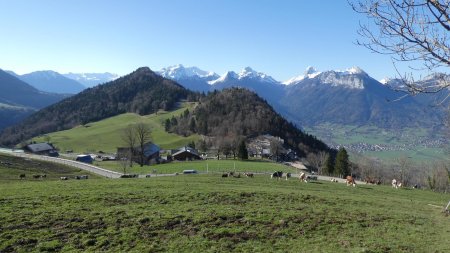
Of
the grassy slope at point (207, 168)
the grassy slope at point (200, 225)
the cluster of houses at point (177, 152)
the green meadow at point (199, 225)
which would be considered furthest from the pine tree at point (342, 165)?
the green meadow at point (199, 225)

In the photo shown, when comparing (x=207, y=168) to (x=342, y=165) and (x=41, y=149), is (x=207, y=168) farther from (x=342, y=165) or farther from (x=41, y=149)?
(x=41, y=149)

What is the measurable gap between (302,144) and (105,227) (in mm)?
185612

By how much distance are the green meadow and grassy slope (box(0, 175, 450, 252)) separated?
0.04m

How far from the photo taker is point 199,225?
18.7m

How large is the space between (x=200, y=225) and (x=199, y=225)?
0.05 metres

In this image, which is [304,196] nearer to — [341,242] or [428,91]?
[341,242]

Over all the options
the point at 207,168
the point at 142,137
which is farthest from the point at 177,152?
the point at 207,168

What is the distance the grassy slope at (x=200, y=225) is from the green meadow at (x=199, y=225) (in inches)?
1.7

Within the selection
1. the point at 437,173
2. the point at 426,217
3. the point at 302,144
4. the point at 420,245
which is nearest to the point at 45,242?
the point at 420,245

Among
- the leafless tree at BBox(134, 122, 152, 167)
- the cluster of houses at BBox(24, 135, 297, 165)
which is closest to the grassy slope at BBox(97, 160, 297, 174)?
the leafless tree at BBox(134, 122, 152, 167)

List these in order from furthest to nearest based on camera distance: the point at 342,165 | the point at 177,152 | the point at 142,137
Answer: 1. the point at 177,152
2. the point at 142,137
3. the point at 342,165

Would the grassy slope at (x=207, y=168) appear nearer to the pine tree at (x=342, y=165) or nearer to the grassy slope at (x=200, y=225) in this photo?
the pine tree at (x=342, y=165)

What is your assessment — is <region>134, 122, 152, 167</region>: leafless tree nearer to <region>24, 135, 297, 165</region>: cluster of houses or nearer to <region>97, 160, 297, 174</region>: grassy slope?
<region>24, 135, 297, 165</region>: cluster of houses

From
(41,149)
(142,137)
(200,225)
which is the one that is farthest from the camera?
(41,149)
